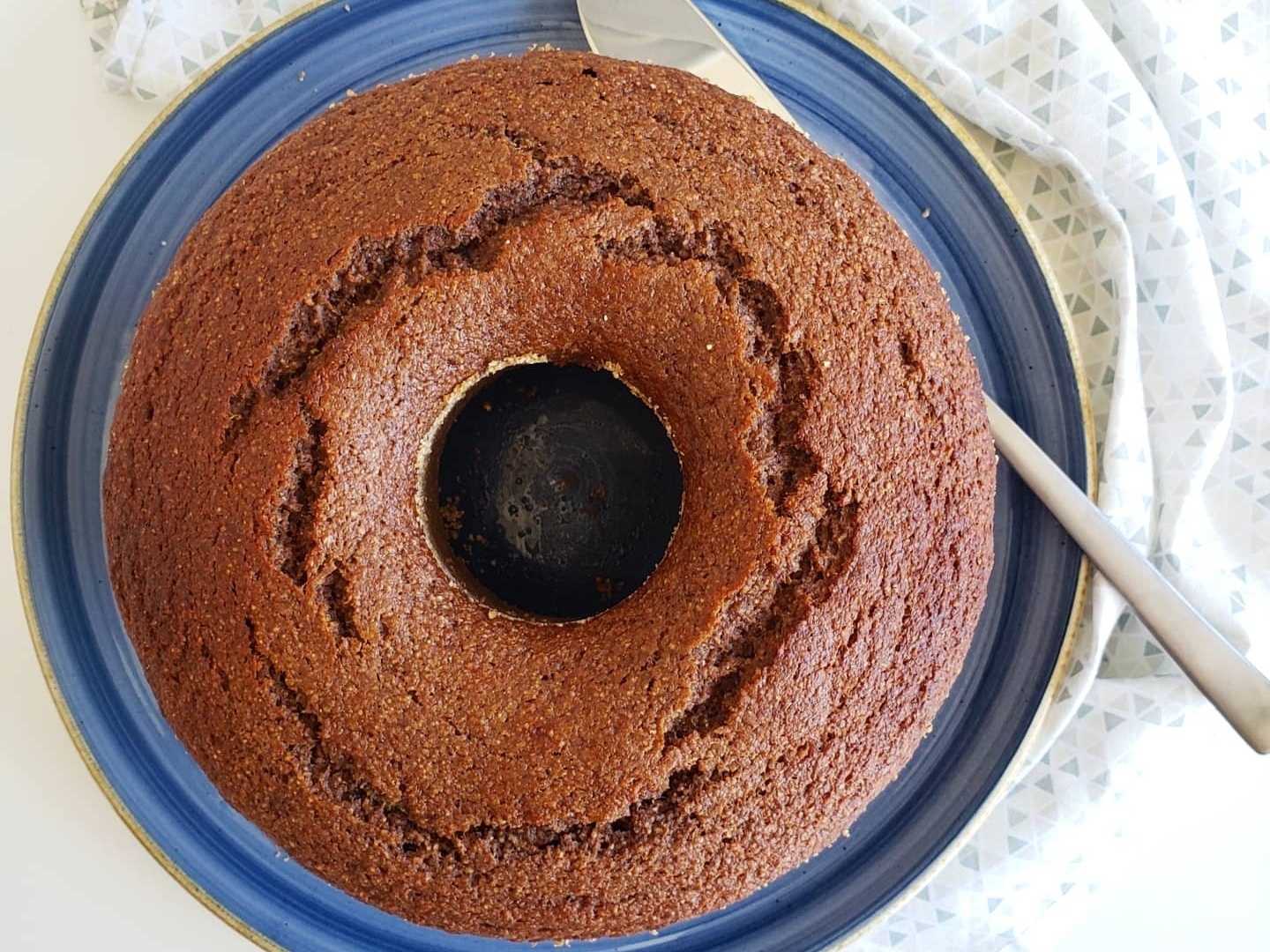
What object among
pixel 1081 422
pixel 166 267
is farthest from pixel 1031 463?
pixel 166 267

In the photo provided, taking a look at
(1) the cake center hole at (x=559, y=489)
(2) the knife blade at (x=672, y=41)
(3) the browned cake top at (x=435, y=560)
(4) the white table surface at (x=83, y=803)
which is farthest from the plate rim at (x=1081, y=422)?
(1) the cake center hole at (x=559, y=489)

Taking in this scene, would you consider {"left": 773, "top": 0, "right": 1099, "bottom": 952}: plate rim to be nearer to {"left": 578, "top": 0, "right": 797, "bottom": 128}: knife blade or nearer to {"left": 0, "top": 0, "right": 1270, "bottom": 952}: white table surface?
{"left": 578, "top": 0, "right": 797, "bottom": 128}: knife blade

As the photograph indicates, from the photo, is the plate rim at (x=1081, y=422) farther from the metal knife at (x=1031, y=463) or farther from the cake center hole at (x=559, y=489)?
the cake center hole at (x=559, y=489)

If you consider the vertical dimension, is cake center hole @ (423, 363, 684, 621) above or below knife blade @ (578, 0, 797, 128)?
below

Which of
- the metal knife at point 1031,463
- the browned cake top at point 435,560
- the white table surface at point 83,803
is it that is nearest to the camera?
the browned cake top at point 435,560

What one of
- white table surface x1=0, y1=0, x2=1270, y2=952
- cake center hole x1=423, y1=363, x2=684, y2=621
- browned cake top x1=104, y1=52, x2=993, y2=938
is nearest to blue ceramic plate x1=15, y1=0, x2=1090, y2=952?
white table surface x1=0, y1=0, x2=1270, y2=952

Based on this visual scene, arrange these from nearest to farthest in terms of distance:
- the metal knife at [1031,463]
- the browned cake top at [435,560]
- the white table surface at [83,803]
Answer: the browned cake top at [435,560] → the metal knife at [1031,463] → the white table surface at [83,803]

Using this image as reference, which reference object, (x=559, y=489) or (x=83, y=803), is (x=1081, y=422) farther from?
(x=83, y=803)
